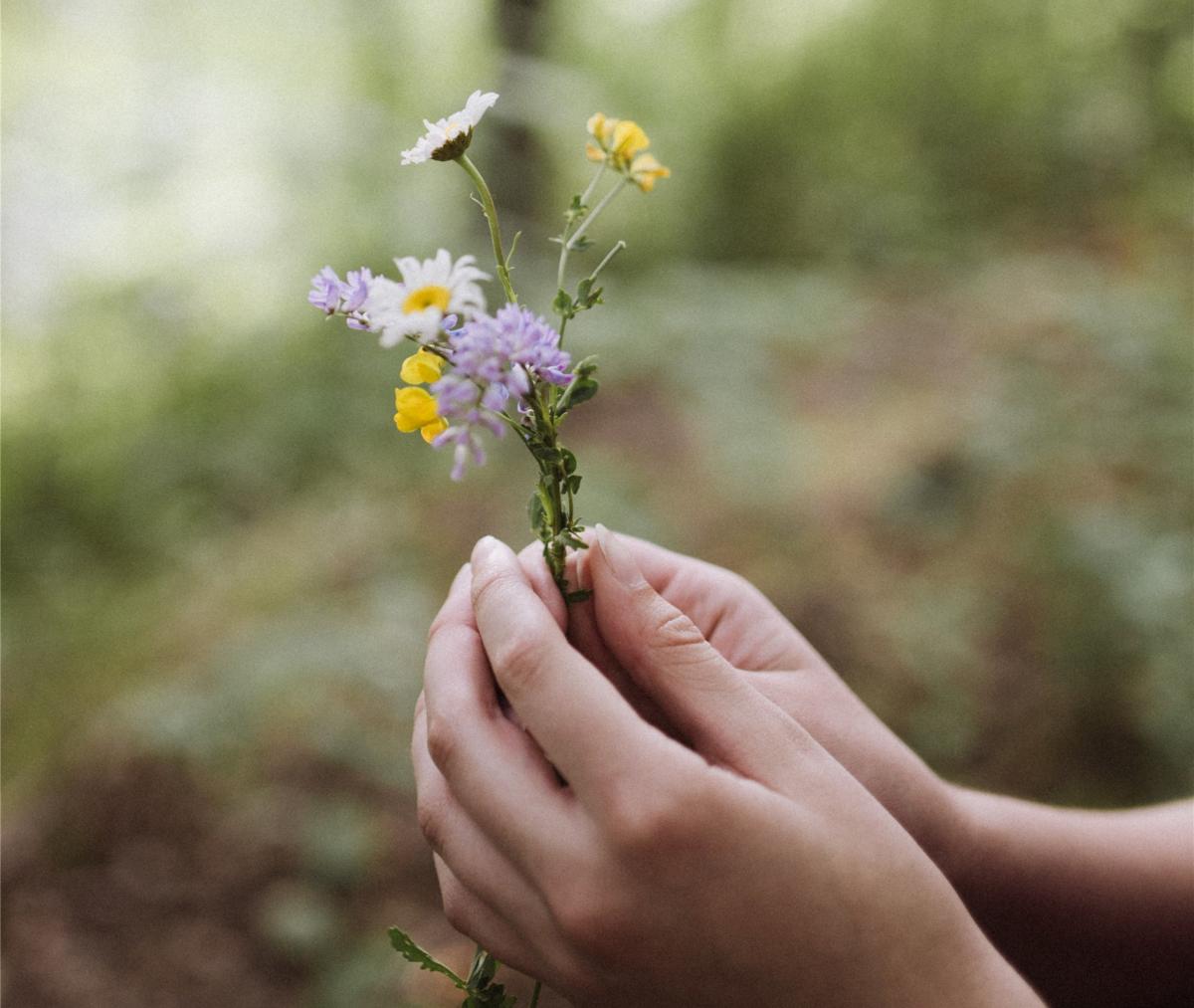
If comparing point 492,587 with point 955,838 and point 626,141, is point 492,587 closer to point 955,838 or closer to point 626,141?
point 626,141

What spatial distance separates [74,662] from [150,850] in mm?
1118

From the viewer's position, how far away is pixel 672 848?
0.73 meters

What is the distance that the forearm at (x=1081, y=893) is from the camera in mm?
1246

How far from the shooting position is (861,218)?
19.6ft

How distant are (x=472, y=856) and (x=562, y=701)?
0.64 ft

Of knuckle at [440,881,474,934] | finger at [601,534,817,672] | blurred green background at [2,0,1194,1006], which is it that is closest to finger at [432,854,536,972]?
knuckle at [440,881,474,934]

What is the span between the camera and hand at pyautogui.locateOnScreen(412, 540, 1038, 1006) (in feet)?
2.41

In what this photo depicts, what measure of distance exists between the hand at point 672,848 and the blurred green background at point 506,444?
137cm

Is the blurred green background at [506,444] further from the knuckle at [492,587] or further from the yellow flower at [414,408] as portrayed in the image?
the yellow flower at [414,408]

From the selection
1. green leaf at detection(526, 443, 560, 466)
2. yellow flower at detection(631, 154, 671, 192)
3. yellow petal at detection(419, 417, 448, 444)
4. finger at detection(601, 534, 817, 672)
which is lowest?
green leaf at detection(526, 443, 560, 466)

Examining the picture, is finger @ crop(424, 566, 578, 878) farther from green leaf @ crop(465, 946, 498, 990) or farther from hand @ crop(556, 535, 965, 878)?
green leaf @ crop(465, 946, 498, 990)

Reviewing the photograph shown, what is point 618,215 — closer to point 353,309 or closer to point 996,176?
point 996,176

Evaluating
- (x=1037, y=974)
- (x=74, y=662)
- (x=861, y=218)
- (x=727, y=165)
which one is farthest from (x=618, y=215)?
(x=1037, y=974)

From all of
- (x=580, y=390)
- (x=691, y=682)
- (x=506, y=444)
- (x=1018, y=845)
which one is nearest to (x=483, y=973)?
(x=691, y=682)
